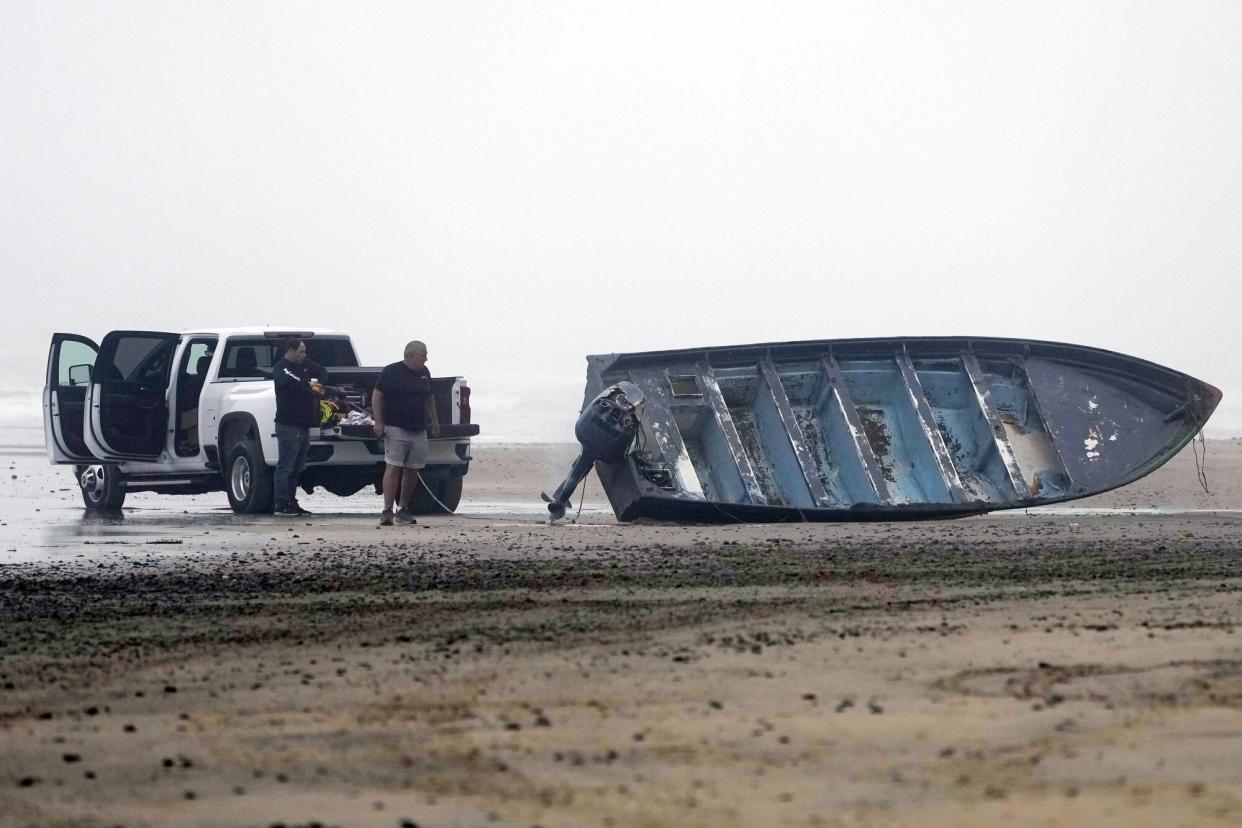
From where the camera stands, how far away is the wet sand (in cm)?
421

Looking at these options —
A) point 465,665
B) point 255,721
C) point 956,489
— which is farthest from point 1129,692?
point 956,489

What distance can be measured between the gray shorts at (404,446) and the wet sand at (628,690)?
3908 millimetres

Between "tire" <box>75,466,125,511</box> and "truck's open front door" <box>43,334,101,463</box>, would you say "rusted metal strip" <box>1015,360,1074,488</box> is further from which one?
→ "truck's open front door" <box>43,334,101,463</box>

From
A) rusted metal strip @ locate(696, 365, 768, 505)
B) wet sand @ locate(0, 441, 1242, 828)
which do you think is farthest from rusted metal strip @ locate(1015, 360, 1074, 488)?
wet sand @ locate(0, 441, 1242, 828)

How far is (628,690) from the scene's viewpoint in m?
5.69

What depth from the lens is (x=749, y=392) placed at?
15969mm

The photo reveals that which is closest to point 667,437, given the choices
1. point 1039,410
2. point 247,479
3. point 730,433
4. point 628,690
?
point 730,433

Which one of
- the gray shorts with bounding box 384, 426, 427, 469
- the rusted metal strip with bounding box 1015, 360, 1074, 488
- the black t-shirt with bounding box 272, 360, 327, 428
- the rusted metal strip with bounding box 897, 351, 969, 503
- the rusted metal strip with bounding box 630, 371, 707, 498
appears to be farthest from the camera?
the rusted metal strip with bounding box 1015, 360, 1074, 488

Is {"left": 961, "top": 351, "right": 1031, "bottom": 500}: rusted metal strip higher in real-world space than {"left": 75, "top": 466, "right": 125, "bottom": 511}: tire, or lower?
higher

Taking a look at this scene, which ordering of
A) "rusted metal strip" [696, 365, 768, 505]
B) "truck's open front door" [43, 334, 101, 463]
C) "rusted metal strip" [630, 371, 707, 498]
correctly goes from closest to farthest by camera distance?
"rusted metal strip" [630, 371, 707, 498], "rusted metal strip" [696, 365, 768, 505], "truck's open front door" [43, 334, 101, 463]

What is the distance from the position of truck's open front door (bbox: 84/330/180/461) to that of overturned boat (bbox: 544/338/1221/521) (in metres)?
4.73

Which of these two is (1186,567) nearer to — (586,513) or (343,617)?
(343,617)

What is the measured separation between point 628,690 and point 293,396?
1075cm

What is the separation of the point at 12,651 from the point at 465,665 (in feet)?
6.65
